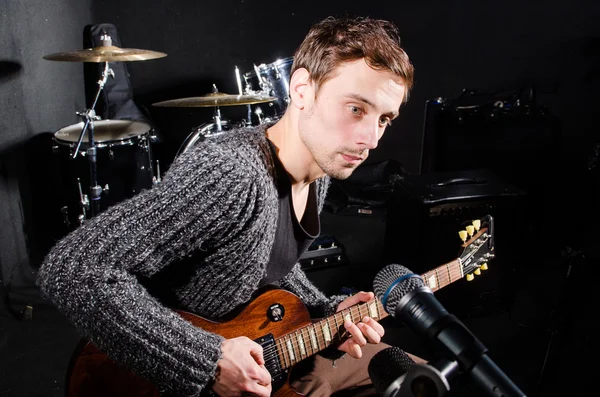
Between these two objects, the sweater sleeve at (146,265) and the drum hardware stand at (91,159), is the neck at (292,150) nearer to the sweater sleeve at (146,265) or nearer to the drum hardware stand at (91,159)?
the sweater sleeve at (146,265)

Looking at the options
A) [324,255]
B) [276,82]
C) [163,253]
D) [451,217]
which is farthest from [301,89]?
[276,82]

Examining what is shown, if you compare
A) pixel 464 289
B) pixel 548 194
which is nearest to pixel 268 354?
pixel 464 289

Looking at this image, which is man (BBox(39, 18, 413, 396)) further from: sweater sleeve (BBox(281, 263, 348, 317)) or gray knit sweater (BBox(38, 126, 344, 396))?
sweater sleeve (BBox(281, 263, 348, 317))

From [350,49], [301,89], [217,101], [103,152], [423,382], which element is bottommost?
[103,152]

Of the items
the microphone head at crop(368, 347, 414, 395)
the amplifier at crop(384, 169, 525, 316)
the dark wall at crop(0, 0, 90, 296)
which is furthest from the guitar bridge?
the dark wall at crop(0, 0, 90, 296)

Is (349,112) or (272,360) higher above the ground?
(349,112)

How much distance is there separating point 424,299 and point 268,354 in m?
0.78

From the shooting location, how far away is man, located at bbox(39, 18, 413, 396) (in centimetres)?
117

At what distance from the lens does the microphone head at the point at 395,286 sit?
862 mm

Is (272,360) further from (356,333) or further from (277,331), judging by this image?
(356,333)

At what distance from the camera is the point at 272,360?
1.48 meters

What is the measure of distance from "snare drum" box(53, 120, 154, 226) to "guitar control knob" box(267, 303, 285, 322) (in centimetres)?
203

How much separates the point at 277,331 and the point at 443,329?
0.80m

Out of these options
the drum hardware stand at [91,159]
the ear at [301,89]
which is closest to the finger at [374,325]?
the ear at [301,89]
